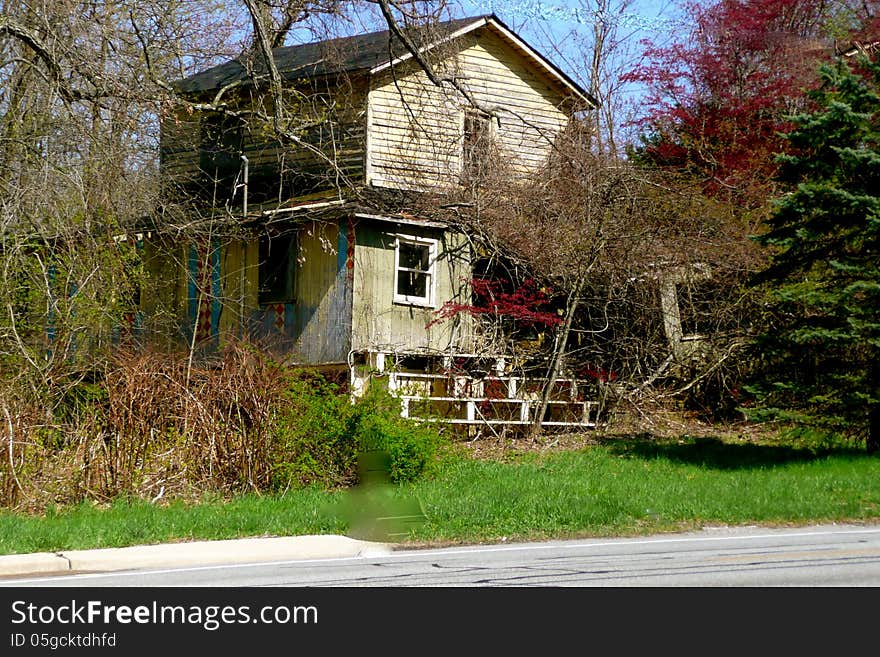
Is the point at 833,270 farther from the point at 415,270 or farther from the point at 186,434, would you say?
the point at 186,434

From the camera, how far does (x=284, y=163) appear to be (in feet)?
75.6

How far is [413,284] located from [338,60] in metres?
5.03

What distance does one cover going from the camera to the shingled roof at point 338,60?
2281 cm

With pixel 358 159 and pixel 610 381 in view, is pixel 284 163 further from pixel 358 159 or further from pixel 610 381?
pixel 610 381

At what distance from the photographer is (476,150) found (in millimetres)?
22844

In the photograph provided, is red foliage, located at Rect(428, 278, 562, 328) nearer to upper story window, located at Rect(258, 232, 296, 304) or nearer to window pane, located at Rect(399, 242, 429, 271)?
window pane, located at Rect(399, 242, 429, 271)

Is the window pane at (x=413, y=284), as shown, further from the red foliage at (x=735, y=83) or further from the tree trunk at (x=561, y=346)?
the red foliage at (x=735, y=83)

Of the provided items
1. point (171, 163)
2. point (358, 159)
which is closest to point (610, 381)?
point (358, 159)

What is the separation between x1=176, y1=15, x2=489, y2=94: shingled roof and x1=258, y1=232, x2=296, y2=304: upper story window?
350 centimetres

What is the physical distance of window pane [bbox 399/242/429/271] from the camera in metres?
22.1

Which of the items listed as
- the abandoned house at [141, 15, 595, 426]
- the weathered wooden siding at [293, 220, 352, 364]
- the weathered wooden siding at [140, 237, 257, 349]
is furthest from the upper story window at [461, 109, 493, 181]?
the weathered wooden siding at [140, 237, 257, 349]

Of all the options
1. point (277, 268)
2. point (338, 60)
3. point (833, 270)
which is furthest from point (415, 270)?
point (833, 270)

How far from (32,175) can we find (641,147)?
1827cm

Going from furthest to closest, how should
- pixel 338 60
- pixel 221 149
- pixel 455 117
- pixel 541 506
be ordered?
pixel 221 149, pixel 455 117, pixel 338 60, pixel 541 506
